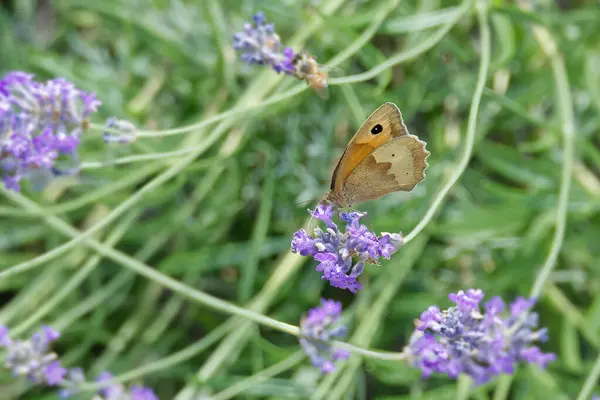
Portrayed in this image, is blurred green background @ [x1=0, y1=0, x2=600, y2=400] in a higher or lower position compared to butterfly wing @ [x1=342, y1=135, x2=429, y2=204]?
higher

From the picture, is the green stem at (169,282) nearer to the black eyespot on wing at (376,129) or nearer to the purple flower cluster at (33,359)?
the purple flower cluster at (33,359)

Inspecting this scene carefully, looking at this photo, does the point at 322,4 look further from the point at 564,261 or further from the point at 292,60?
the point at 564,261

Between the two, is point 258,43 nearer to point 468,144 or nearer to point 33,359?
point 468,144

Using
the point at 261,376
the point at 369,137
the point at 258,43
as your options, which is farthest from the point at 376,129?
the point at 261,376

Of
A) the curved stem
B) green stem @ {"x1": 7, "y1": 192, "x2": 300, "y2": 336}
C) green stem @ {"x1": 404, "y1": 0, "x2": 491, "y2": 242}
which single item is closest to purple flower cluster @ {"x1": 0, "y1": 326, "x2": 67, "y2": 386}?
green stem @ {"x1": 7, "y1": 192, "x2": 300, "y2": 336}

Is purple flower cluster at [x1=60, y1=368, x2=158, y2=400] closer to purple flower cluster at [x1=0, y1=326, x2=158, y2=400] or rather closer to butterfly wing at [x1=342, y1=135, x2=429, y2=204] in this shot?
purple flower cluster at [x1=0, y1=326, x2=158, y2=400]

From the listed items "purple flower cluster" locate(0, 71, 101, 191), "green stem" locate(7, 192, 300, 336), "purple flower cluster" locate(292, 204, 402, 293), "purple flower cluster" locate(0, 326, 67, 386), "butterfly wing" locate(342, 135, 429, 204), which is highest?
"purple flower cluster" locate(0, 71, 101, 191)

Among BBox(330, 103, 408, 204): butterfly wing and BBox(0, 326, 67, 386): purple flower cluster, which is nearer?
BBox(330, 103, 408, 204): butterfly wing
